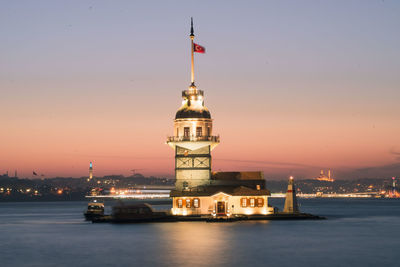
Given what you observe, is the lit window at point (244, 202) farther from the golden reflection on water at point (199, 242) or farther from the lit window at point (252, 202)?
the golden reflection on water at point (199, 242)

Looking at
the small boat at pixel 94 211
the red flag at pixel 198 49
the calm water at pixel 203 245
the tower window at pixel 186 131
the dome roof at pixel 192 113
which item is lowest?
the calm water at pixel 203 245

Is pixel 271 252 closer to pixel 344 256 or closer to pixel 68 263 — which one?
pixel 344 256

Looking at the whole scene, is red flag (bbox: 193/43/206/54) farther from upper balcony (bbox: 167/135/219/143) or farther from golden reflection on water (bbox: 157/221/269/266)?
golden reflection on water (bbox: 157/221/269/266)

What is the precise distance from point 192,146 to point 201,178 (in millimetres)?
4115

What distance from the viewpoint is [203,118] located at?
84562 millimetres

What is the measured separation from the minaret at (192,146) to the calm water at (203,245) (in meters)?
5.90

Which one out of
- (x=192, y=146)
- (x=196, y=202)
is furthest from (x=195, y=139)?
(x=196, y=202)

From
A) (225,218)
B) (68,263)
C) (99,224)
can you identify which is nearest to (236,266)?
(68,263)

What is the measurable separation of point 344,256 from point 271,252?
624 cm

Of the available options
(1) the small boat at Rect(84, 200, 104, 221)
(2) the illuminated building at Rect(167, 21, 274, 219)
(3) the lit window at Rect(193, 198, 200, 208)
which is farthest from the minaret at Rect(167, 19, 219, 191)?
(1) the small boat at Rect(84, 200, 104, 221)

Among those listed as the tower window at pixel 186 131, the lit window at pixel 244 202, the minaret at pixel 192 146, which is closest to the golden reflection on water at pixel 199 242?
the lit window at pixel 244 202

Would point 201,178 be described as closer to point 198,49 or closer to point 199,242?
point 198,49

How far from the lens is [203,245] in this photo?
203ft

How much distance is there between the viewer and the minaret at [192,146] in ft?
276
